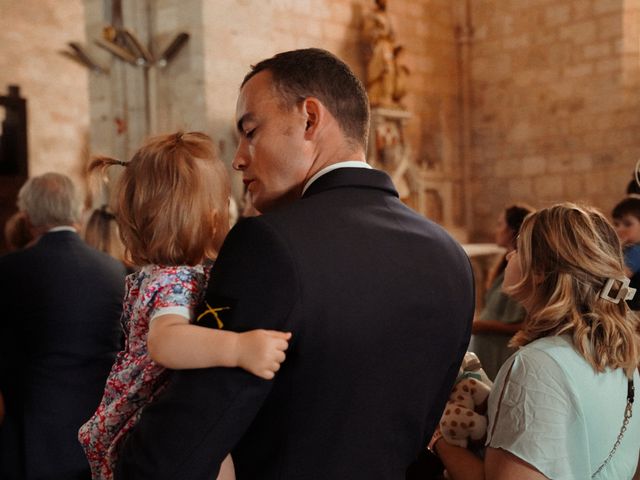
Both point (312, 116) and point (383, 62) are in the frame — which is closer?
point (312, 116)

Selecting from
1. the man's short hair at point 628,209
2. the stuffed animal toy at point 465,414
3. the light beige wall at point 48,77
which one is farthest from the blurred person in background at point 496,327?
the light beige wall at point 48,77

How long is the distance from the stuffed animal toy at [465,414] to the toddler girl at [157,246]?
2.55ft

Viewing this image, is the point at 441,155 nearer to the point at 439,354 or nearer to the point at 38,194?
the point at 38,194

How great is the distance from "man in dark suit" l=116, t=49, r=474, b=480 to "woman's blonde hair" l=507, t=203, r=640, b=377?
51 cm

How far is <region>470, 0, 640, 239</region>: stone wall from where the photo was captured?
333 inches

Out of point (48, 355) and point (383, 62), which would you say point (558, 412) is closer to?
point (48, 355)

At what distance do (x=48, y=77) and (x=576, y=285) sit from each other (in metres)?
11.6

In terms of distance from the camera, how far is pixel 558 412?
1785mm

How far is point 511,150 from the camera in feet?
31.3

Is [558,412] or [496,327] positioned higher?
[558,412]

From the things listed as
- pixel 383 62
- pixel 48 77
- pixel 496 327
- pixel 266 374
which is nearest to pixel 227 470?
pixel 266 374

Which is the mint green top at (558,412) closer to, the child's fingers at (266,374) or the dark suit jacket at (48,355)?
the child's fingers at (266,374)

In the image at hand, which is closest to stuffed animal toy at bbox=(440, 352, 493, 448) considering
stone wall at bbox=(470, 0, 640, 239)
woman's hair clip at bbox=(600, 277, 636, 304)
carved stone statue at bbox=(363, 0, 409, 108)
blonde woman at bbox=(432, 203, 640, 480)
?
blonde woman at bbox=(432, 203, 640, 480)

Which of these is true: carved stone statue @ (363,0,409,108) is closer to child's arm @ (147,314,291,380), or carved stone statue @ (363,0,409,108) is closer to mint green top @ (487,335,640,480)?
mint green top @ (487,335,640,480)
